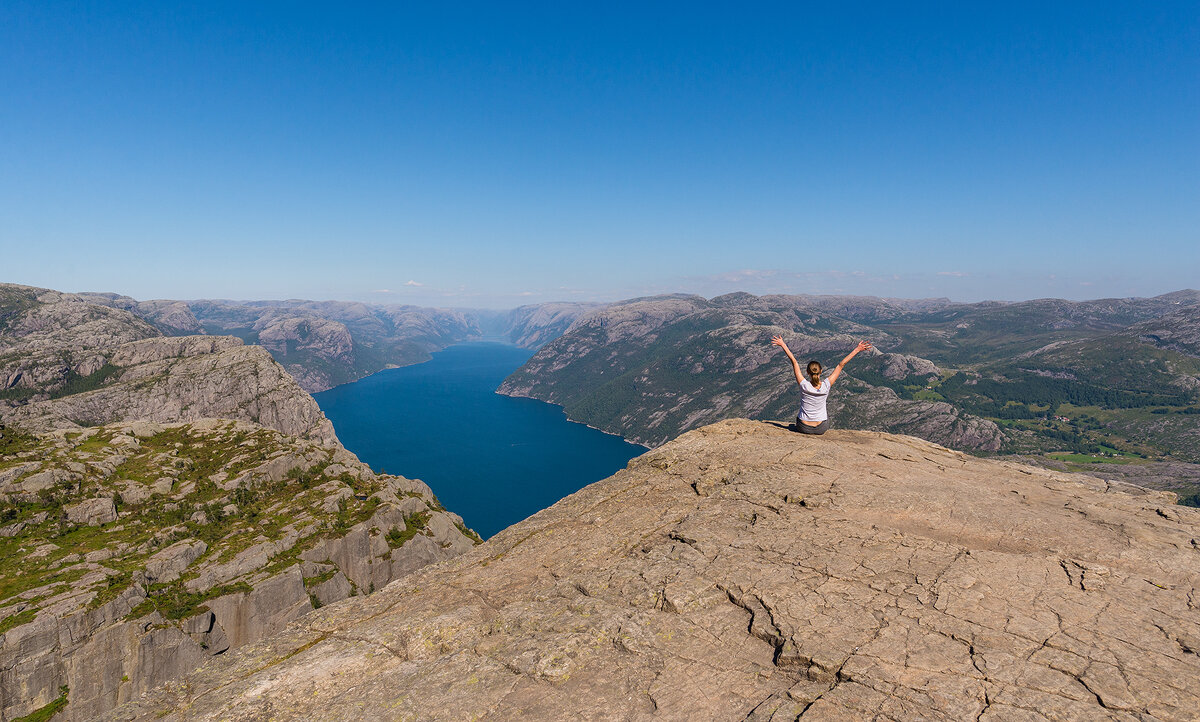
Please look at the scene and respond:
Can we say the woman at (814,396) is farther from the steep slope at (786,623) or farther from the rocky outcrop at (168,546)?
the rocky outcrop at (168,546)

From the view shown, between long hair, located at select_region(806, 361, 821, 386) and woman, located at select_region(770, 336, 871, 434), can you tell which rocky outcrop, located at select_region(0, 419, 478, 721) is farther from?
long hair, located at select_region(806, 361, 821, 386)

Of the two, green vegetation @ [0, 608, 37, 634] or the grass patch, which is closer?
green vegetation @ [0, 608, 37, 634]

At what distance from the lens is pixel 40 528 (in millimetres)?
70812

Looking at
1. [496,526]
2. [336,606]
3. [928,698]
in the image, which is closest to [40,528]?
[336,606]

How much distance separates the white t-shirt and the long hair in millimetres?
213

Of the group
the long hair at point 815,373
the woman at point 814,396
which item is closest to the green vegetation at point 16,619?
the woman at point 814,396

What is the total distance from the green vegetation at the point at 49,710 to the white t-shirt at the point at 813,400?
279 ft

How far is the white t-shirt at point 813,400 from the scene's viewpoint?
787 inches

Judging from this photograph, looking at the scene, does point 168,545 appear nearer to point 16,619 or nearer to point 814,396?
point 16,619

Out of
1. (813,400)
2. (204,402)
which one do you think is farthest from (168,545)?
(204,402)

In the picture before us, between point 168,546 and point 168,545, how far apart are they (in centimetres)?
78

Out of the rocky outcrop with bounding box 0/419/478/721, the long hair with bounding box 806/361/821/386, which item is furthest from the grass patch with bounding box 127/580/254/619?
the long hair with bounding box 806/361/821/386

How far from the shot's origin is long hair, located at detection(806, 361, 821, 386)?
63.5 ft

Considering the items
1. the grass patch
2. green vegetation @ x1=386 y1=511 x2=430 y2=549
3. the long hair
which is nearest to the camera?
the long hair
